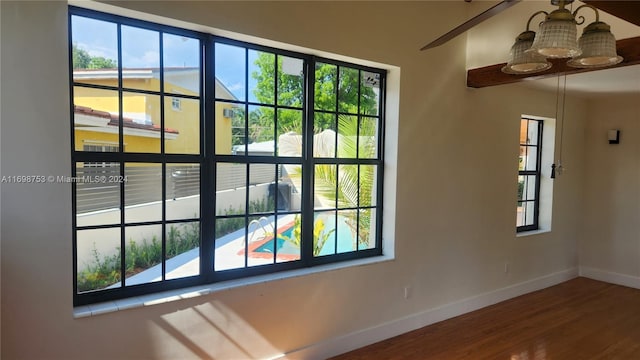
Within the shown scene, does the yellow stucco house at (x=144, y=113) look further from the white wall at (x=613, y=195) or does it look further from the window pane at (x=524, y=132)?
the white wall at (x=613, y=195)

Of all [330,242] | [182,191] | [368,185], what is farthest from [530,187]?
[182,191]

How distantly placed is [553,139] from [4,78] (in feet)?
18.1

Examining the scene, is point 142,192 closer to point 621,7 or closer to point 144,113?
point 144,113

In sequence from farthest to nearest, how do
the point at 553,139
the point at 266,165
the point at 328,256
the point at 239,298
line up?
the point at 553,139 → the point at 328,256 → the point at 266,165 → the point at 239,298

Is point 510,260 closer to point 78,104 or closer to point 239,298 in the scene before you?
point 239,298

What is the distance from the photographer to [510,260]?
4445 millimetres

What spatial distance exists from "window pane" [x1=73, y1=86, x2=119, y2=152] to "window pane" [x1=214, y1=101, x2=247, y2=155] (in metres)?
0.61

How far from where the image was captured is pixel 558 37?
1.64m

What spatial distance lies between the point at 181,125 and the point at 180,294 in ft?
3.52

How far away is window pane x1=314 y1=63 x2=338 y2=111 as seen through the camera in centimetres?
302

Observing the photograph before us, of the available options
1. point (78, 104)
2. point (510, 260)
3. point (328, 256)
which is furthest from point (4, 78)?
point (510, 260)

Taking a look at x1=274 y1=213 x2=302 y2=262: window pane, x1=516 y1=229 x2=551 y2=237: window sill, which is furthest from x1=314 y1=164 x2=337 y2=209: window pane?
x1=516 y1=229 x2=551 y2=237: window sill

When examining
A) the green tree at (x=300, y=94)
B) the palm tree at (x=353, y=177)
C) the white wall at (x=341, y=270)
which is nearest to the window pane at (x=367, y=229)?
the palm tree at (x=353, y=177)

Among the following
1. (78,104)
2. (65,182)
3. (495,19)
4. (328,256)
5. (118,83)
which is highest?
(495,19)
